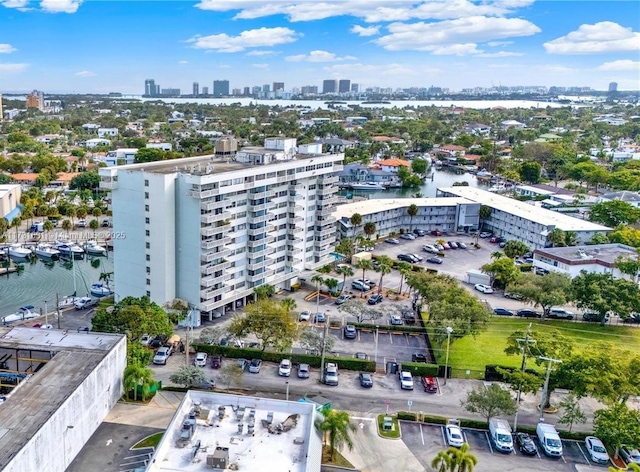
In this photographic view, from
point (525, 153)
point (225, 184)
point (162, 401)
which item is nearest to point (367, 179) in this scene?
point (525, 153)

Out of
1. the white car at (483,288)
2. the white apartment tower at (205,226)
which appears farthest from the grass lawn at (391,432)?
the white car at (483,288)

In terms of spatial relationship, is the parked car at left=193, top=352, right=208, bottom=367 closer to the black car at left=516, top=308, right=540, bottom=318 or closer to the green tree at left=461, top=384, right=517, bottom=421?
the green tree at left=461, top=384, right=517, bottom=421

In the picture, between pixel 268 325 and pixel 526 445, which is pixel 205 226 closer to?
Result: pixel 268 325

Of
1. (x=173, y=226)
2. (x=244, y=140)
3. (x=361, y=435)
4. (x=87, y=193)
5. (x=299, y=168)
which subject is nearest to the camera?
(x=361, y=435)

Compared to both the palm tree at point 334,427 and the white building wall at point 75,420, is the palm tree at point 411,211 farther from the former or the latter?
the palm tree at point 334,427

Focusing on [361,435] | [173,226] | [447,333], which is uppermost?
[173,226]

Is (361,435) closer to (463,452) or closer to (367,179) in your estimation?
(463,452)

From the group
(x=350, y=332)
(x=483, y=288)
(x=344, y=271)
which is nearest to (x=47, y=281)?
(x=344, y=271)
